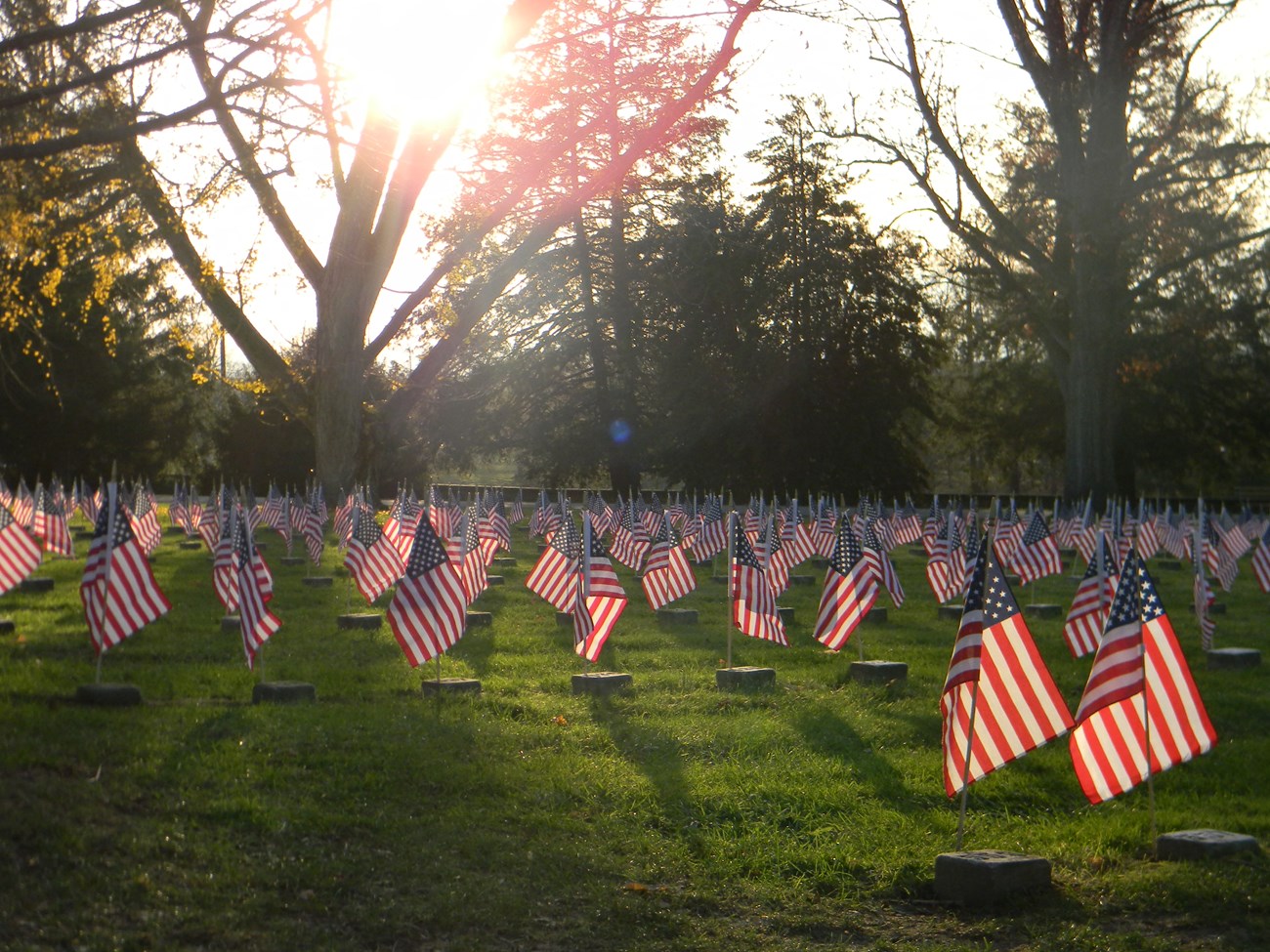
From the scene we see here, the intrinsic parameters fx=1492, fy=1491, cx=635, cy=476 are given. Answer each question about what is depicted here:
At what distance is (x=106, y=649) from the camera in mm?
13344

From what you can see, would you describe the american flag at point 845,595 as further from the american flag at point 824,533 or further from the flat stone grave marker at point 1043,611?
the american flag at point 824,533

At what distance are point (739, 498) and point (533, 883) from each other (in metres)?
44.4

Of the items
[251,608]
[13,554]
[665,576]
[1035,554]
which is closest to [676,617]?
[665,576]

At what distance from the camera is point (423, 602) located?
448 inches

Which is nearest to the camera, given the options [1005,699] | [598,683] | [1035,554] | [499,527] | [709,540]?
[1005,699]

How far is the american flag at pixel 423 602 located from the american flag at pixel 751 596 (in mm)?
3301

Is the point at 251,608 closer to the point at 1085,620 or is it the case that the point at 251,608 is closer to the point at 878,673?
the point at 878,673

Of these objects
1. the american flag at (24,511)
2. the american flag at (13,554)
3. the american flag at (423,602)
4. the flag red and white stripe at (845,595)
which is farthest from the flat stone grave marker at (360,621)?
the american flag at (24,511)

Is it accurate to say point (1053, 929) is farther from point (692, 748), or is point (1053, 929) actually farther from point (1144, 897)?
point (692, 748)

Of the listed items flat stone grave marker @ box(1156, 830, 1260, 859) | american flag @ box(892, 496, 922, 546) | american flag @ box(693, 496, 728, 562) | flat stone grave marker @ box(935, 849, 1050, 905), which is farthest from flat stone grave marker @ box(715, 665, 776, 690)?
american flag @ box(892, 496, 922, 546)

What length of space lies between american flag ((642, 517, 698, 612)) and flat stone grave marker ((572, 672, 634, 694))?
4867 millimetres

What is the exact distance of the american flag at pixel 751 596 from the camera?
551 inches

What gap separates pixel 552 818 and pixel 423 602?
3636 millimetres

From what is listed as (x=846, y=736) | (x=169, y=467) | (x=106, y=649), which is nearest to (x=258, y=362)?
(x=106, y=649)
